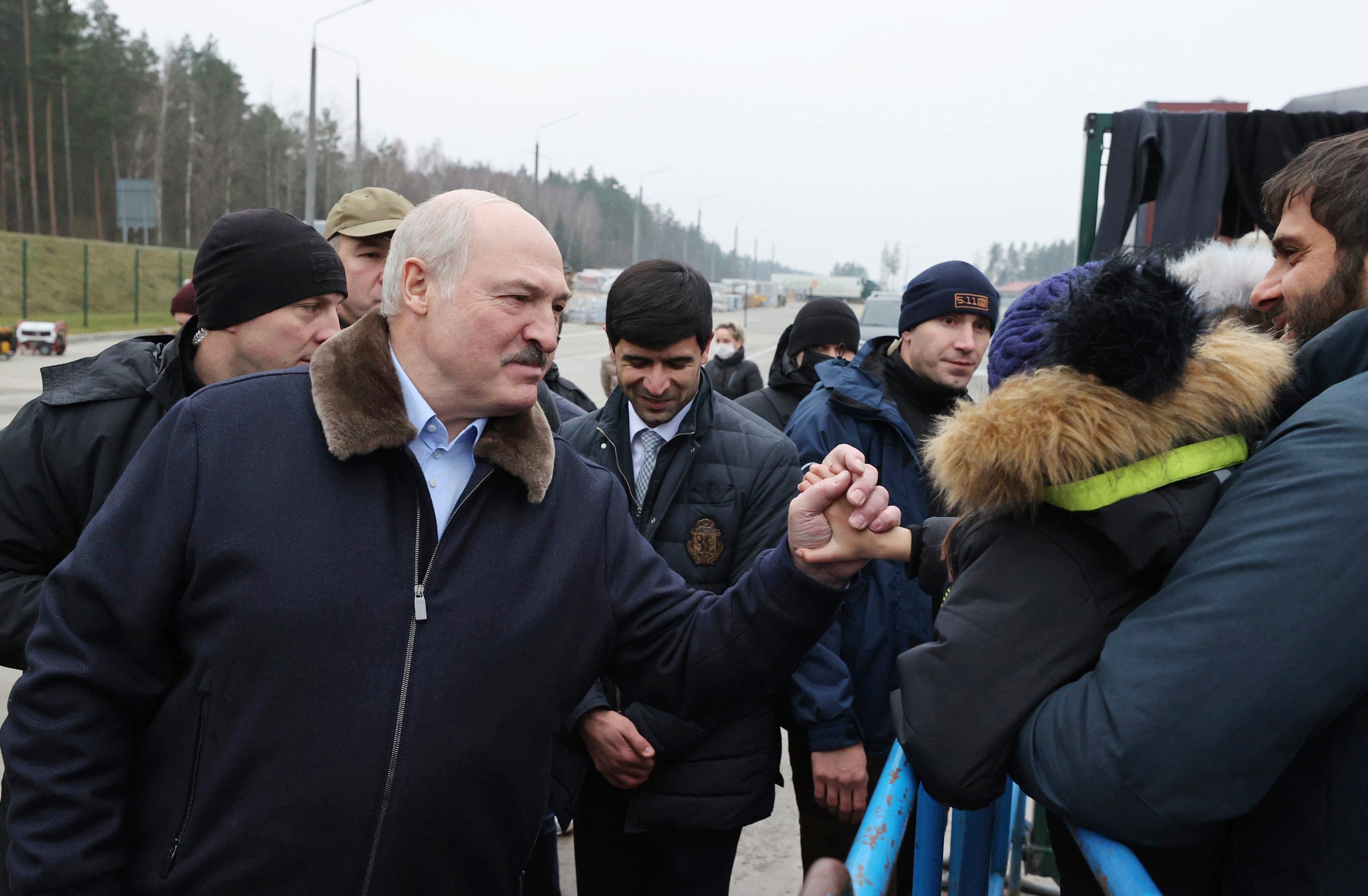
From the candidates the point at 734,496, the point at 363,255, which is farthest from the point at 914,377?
the point at 363,255

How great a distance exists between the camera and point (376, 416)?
1.70 m

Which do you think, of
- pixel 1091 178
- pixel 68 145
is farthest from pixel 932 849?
pixel 68 145

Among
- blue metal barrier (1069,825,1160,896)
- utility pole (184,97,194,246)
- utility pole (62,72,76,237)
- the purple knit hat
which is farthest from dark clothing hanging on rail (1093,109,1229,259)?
utility pole (184,97,194,246)

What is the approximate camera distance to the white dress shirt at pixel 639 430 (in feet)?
9.09

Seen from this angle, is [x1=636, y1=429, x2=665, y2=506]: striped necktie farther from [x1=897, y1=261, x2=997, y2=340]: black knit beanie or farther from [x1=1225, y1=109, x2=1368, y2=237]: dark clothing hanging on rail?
[x1=1225, y1=109, x2=1368, y2=237]: dark clothing hanging on rail

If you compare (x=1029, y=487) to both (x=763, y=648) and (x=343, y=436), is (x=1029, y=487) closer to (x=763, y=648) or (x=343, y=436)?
(x=763, y=648)

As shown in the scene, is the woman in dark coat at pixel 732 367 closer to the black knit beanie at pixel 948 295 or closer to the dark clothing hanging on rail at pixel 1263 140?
the dark clothing hanging on rail at pixel 1263 140

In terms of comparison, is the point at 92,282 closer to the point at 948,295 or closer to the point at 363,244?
the point at 363,244

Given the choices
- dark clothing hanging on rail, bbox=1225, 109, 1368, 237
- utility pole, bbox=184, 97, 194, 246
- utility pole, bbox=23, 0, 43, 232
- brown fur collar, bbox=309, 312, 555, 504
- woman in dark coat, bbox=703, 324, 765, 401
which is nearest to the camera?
brown fur collar, bbox=309, 312, 555, 504

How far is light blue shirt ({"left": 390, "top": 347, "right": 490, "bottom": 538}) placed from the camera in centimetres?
182

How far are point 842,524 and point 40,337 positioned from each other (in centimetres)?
2735

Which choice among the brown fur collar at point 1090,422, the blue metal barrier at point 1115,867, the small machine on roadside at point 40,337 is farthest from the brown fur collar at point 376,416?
the small machine on roadside at point 40,337

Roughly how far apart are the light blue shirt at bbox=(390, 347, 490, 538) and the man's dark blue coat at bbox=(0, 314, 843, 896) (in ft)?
0.26

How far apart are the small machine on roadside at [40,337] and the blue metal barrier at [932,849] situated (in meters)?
27.2
